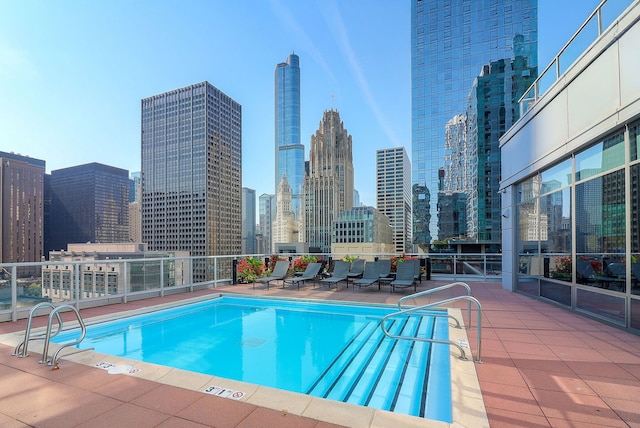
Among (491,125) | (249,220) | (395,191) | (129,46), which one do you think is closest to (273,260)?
(129,46)

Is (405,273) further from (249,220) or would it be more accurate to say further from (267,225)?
(267,225)

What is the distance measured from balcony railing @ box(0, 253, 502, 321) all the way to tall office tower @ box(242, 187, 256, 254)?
126m

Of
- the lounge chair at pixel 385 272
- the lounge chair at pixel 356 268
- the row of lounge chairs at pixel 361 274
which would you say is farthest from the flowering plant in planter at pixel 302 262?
the lounge chair at pixel 385 272

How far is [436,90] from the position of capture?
5628cm

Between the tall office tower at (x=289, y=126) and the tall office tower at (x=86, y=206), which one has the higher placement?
the tall office tower at (x=289, y=126)

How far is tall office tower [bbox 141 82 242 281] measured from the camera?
101m

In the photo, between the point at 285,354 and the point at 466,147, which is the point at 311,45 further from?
the point at 466,147

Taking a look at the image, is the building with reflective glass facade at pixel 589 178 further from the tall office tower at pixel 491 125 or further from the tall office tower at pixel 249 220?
the tall office tower at pixel 249 220

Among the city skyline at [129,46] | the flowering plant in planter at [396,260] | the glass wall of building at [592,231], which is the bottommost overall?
the flowering plant in planter at [396,260]

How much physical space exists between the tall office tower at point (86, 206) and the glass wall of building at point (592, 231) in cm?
13968

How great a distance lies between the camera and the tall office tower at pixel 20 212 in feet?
286

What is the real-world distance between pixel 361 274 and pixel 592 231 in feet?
20.7

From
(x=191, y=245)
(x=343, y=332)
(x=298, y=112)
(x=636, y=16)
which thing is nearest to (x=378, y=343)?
(x=343, y=332)

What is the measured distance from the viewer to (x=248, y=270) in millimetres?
11484
